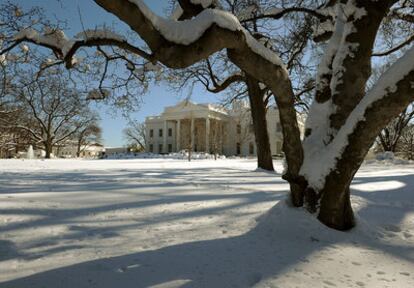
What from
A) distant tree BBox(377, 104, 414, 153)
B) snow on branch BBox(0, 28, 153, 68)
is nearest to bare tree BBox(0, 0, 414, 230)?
snow on branch BBox(0, 28, 153, 68)

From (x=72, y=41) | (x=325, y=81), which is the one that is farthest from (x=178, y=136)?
(x=325, y=81)

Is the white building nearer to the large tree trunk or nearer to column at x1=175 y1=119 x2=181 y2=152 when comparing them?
column at x1=175 y1=119 x2=181 y2=152

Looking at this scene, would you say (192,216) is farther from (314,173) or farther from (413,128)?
(413,128)

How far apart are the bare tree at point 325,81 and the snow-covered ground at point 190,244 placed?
0.45m

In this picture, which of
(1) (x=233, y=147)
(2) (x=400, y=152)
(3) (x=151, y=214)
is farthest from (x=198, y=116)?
(3) (x=151, y=214)

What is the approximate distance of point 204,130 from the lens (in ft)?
199

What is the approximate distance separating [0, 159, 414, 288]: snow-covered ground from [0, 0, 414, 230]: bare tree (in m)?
0.45

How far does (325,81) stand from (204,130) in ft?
184

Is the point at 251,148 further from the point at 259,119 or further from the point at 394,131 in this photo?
the point at 259,119

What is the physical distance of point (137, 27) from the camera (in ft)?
11.2

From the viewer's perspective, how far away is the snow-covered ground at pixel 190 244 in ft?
8.68

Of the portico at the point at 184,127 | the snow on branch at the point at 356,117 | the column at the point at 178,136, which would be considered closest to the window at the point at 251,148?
the portico at the point at 184,127

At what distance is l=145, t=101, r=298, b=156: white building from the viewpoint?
190 ft

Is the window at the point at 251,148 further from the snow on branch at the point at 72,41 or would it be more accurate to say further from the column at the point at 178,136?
the snow on branch at the point at 72,41
